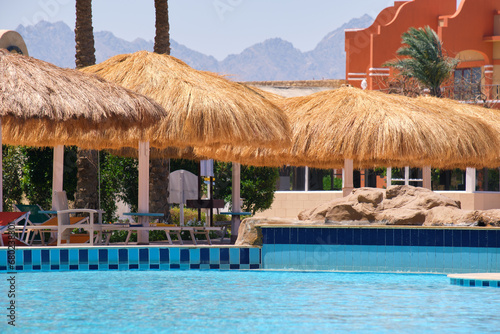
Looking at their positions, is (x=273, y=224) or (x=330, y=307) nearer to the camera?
(x=330, y=307)

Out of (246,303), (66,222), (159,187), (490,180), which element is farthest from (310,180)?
(246,303)

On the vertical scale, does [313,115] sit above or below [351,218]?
above

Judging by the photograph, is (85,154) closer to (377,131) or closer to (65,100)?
(65,100)

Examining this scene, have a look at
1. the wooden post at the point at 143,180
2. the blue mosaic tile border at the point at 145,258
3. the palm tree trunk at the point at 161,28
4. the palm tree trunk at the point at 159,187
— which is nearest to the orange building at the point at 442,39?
the palm tree trunk at the point at 161,28

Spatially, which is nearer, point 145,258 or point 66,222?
point 145,258

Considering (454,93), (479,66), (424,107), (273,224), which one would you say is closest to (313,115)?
(424,107)

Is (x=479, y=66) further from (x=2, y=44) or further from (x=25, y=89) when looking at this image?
(x=25, y=89)

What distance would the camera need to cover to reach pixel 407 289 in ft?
29.1

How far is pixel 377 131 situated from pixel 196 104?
373 cm

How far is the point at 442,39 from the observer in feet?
105

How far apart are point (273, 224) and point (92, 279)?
107 inches

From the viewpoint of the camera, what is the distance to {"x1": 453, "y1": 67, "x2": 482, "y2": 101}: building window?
28.6m

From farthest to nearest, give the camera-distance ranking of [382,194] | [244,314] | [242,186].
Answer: [242,186], [382,194], [244,314]

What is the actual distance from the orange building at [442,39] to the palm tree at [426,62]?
2764mm
